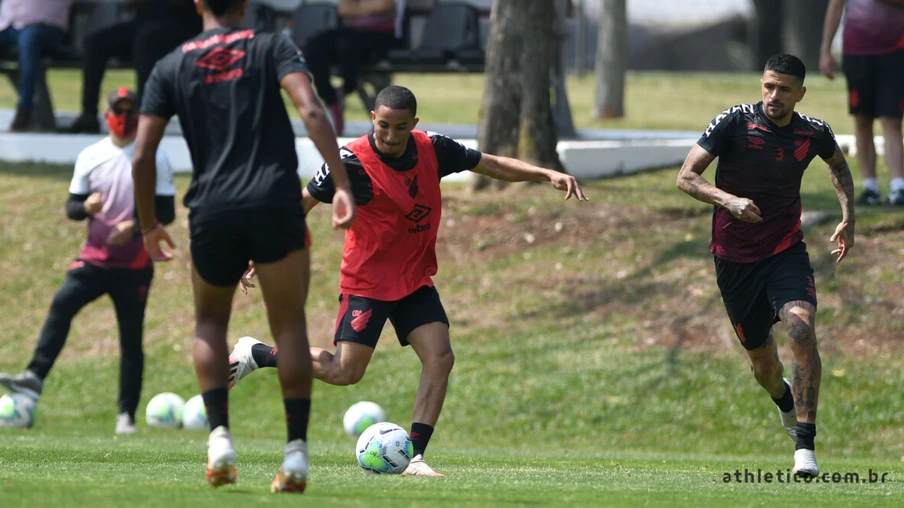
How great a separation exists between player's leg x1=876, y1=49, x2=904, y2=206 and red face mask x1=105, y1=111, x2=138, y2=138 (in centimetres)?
739

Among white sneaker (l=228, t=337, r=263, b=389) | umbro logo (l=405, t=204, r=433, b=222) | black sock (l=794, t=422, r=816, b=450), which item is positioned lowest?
black sock (l=794, t=422, r=816, b=450)

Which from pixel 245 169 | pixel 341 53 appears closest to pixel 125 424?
pixel 245 169

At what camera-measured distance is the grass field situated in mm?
9664

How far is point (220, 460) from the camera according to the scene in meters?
5.68

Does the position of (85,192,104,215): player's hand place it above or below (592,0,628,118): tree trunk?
above

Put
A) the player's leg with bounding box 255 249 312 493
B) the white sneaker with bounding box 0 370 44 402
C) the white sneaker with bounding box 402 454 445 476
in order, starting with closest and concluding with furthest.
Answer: the player's leg with bounding box 255 249 312 493, the white sneaker with bounding box 402 454 445 476, the white sneaker with bounding box 0 370 44 402

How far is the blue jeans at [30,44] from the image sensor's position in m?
18.9

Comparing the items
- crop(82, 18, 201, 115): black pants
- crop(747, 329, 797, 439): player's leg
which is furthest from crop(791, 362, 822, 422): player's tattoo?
crop(82, 18, 201, 115): black pants

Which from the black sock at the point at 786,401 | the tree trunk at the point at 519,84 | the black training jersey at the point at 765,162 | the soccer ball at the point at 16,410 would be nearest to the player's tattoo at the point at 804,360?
the black training jersey at the point at 765,162

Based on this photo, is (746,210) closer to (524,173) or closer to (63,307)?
(524,173)

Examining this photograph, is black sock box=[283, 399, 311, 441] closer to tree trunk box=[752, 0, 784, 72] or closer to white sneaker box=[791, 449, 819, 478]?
white sneaker box=[791, 449, 819, 478]

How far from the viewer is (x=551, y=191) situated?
55.4 ft

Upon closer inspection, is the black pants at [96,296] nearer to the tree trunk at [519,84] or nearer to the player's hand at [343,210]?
the tree trunk at [519,84]

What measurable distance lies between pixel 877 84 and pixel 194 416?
7.50 m
